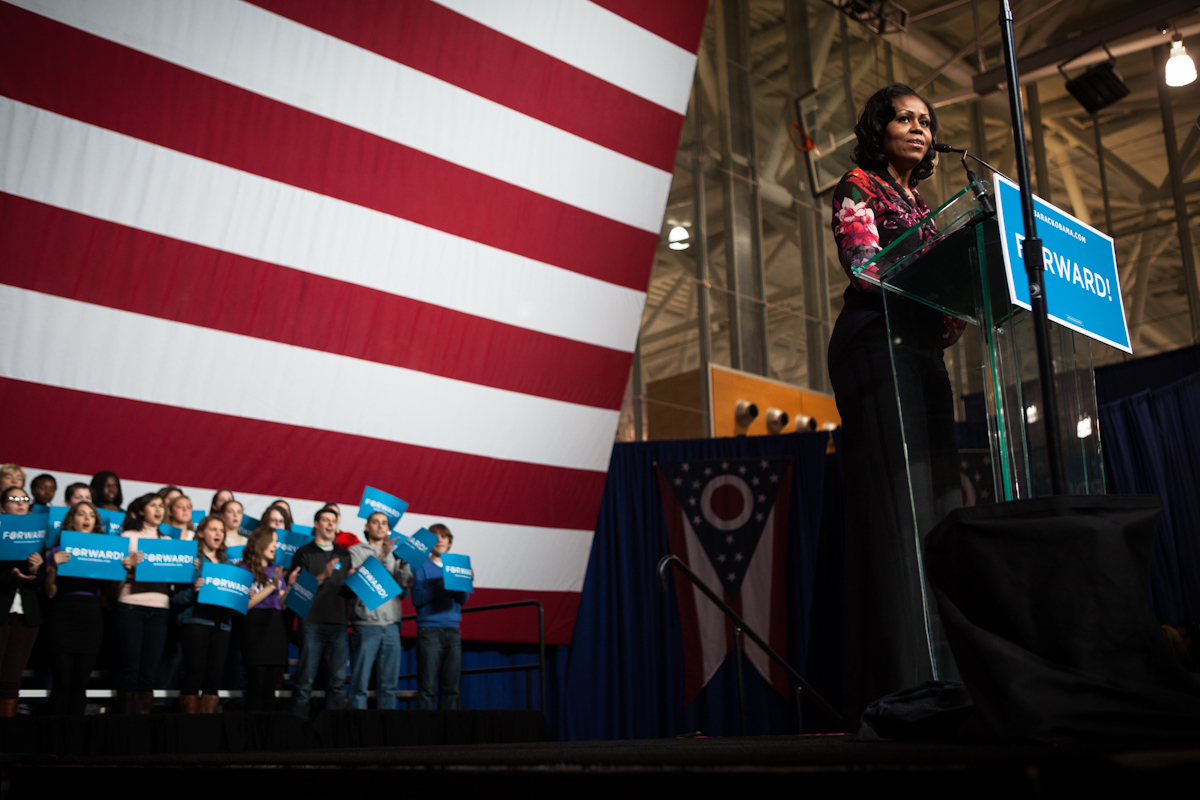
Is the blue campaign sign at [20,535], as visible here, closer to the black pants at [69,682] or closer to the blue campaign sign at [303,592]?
the black pants at [69,682]

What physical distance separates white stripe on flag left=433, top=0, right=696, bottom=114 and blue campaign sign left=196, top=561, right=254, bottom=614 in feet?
11.4

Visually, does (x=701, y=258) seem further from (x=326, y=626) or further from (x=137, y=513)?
(x=137, y=513)

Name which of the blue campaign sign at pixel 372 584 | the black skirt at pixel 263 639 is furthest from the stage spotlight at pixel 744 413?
the black skirt at pixel 263 639

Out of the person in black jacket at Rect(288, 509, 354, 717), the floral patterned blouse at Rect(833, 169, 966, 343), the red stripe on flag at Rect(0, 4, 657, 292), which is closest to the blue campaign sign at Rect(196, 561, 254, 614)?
the person in black jacket at Rect(288, 509, 354, 717)

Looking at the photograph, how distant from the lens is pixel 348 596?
4504mm

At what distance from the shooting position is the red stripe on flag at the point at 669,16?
20.7ft

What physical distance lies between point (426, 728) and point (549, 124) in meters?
3.67

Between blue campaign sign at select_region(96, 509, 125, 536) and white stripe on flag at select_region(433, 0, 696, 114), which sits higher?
white stripe on flag at select_region(433, 0, 696, 114)

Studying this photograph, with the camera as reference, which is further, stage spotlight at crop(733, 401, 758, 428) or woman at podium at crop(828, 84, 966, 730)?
stage spotlight at crop(733, 401, 758, 428)

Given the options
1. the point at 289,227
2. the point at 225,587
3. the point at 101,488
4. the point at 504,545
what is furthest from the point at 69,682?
the point at 504,545

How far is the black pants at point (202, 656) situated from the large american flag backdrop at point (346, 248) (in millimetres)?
939

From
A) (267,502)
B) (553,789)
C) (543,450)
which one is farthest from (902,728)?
(543,450)

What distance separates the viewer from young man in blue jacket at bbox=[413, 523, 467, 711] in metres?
4.98

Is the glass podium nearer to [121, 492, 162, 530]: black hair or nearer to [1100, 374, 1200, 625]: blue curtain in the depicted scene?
[121, 492, 162, 530]: black hair
